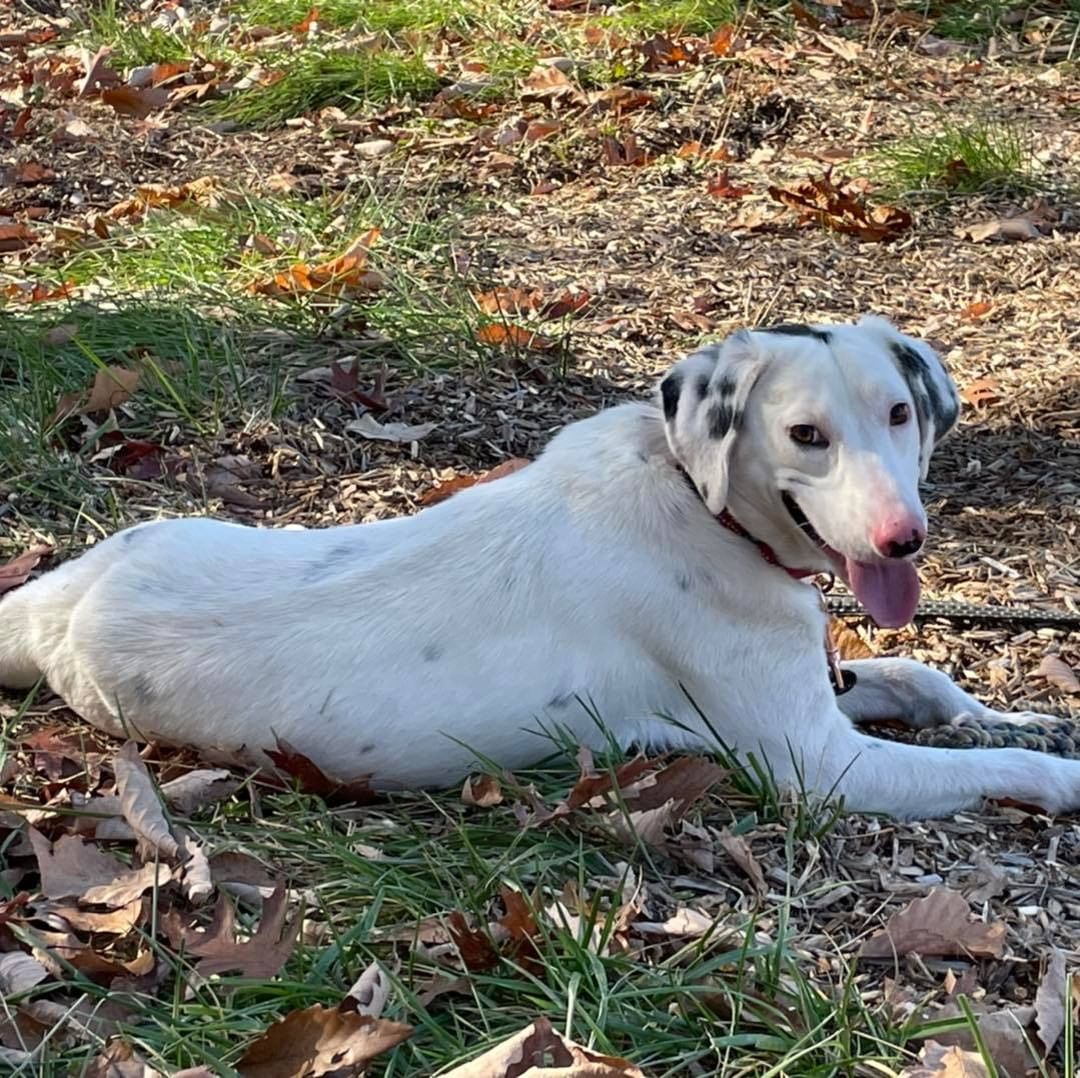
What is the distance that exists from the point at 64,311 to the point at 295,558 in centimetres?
261

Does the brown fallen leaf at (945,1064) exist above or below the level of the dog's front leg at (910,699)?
above

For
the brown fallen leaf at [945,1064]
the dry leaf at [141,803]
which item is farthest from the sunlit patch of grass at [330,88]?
the brown fallen leaf at [945,1064]

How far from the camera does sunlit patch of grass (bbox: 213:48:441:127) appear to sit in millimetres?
8266

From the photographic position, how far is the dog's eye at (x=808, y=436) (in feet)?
10.8

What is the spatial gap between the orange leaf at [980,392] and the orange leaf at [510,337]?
4.98ft

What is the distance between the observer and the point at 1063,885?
10.3 ft

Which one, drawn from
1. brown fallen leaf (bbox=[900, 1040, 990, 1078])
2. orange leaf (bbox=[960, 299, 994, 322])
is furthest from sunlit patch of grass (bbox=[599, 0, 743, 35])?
brown fallen leaf (bbox=[900, 1040, 990, 1078])

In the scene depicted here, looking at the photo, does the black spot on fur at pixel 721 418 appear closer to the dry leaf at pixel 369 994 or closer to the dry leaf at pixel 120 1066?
the dry leaf at pixel 369 994

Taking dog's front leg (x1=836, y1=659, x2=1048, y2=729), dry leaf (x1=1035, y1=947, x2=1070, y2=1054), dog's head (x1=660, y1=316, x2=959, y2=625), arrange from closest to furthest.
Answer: dry leaf (x1=1035, y1=947, x2=1070, y2=1054) < dog's head (x1=660, y1=316, x2=959, y2=625) < dog's front leg (x1=836, y1=659, x2=1048, y2=729)

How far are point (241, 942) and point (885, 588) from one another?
1.59 meters

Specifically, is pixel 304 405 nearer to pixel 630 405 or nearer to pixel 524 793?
pixel 630 405

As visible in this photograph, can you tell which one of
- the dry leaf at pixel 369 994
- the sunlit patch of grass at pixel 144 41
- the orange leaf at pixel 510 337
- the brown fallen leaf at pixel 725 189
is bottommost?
the dry leaf at pixel 369 994

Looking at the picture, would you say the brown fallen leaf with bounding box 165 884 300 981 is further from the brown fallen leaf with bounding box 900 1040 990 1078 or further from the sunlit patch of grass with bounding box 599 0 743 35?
the sunlit patch of grass with bounding box 599 0 743 35

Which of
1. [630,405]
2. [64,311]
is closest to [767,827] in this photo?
[630,405]
